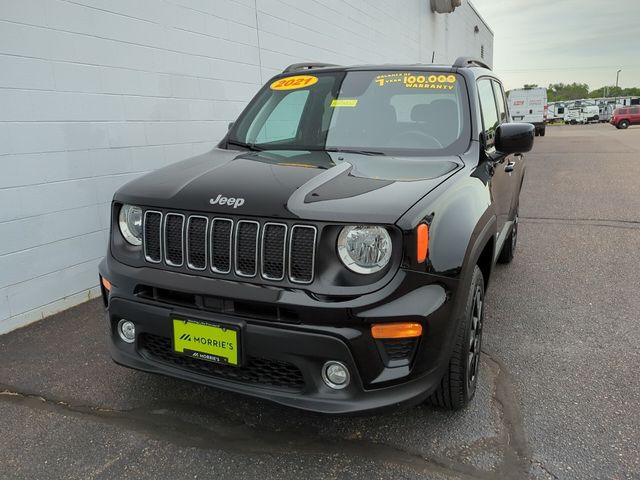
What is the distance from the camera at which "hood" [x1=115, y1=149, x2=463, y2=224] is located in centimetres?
215

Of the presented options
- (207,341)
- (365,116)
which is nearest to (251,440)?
(207,341)

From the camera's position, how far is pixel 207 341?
7.38 feet

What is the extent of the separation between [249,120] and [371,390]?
2295mm

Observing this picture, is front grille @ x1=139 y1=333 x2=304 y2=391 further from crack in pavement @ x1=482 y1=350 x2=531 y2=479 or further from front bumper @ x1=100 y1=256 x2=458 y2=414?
crack in pavement @ x1=482 y1=350 x2=531 y2=479

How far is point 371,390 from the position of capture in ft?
7.01

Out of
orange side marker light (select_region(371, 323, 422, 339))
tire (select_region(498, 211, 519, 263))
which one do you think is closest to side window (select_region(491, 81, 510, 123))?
tire (select_region(498, 211, 519, 263))

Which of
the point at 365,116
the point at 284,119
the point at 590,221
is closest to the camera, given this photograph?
the point at 365,116

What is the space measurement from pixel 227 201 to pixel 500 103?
337cm

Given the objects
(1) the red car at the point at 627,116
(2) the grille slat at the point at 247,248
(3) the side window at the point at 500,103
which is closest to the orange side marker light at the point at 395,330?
(2) the grille slat at the point at 247,248

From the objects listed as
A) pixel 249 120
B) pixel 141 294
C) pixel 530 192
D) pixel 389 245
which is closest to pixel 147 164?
pixel 249 120

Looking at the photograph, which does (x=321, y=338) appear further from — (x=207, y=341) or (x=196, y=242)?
(x=196, y=242)

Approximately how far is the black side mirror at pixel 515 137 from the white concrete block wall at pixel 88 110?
3309mm

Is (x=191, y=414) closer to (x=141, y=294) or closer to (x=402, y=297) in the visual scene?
(x=141, y=294)

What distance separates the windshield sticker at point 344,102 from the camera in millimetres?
3451
